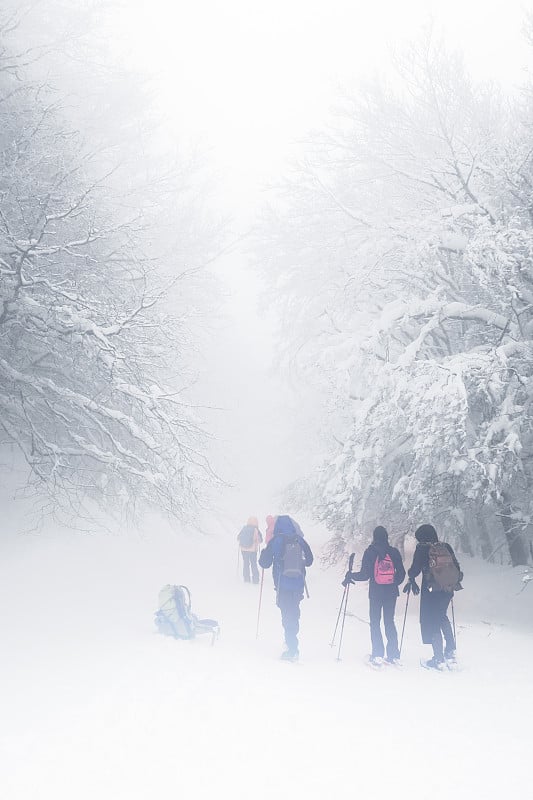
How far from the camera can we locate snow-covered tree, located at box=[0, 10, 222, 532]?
8.88m

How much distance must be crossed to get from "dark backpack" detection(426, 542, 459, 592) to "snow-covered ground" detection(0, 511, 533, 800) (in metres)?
0.93

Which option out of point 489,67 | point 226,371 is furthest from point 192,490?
point 226,371

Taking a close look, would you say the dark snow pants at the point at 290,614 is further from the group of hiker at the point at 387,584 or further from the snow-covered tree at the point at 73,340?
the snow-covered tree at the point at 73,340

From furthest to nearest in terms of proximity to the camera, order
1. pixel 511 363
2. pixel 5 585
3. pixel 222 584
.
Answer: pixel 222 584 → pixel 511 363 → pixel 5 585

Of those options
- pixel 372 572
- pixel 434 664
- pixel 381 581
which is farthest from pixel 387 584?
pixel 434 664

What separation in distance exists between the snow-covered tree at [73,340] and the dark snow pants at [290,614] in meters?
2.83

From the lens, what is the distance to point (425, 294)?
1266cm

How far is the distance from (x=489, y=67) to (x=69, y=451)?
1737 cm

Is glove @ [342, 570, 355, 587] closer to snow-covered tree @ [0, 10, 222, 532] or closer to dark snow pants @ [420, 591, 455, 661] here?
dark snow pants @ [420, 591, 455, 661]

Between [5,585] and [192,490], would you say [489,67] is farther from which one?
[5,585]

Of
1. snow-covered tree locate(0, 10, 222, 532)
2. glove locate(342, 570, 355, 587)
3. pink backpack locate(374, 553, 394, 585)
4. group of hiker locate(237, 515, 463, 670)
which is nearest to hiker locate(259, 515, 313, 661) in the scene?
group of hiker locate(237, 515, 463, 670)

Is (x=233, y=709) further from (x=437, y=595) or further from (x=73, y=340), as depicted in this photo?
(x=73, y=340)

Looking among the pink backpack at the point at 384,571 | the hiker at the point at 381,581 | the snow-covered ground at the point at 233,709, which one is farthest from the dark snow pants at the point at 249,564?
the pink backpack at the point at 384,571

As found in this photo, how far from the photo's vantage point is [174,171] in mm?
16391
